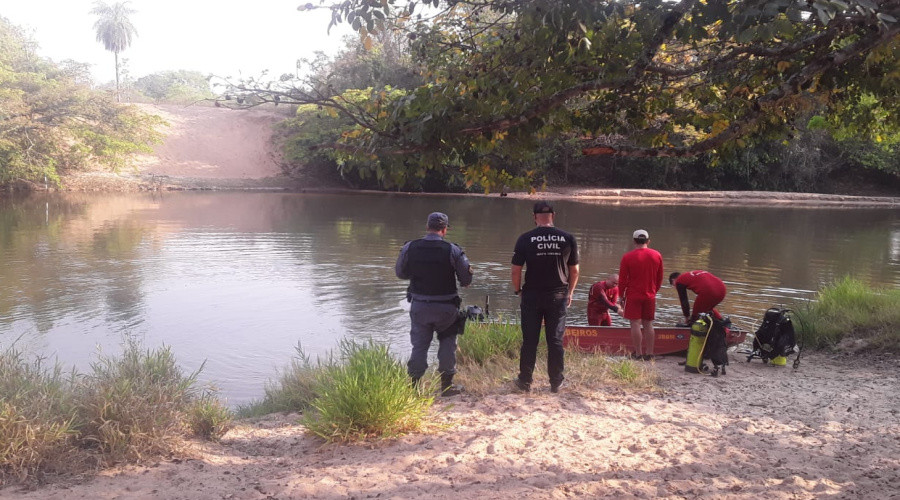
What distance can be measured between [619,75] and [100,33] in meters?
87.8

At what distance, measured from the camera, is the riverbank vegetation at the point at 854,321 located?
8836 millimetres

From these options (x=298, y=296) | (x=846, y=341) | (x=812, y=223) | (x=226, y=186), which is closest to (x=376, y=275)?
(x=298, y=296)

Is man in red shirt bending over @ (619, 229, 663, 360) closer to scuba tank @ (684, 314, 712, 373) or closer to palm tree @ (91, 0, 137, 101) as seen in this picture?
scuba tank @ (684, 314, 712, 373)

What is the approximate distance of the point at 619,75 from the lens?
6.02 m

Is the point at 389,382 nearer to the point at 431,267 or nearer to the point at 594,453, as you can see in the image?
the point at 431,267

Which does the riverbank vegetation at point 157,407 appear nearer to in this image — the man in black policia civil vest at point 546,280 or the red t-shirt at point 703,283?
the man in black policia civil vest at point 546,280

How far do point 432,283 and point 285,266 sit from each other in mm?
11377

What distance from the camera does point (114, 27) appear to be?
3201 inches

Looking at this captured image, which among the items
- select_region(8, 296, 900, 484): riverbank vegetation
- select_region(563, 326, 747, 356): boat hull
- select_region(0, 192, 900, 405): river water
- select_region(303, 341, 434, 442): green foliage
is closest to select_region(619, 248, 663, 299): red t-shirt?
select_region(563, 326, 747, 356): boat hull

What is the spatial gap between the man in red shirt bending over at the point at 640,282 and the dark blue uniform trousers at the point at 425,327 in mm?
2528

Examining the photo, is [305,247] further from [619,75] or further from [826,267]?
[619,75]

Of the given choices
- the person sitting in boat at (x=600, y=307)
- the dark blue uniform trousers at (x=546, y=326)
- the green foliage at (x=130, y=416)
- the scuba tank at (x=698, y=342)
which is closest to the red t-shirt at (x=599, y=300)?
the person sitting in boat at (x=600, y=307)

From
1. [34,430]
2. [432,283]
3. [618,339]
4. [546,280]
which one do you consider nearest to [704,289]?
[618,339]

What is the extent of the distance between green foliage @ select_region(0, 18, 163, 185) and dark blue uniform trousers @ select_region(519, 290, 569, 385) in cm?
3265
